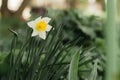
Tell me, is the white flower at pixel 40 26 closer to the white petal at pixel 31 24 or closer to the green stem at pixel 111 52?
the white petal at pixel 31 24

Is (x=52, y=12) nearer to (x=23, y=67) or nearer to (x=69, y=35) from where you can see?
(x=69, y=35)

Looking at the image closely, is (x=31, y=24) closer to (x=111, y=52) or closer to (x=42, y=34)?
(x=42, y=34)

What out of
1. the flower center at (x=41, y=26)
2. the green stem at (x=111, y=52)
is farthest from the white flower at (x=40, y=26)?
the green stem at (x=111, y=52)

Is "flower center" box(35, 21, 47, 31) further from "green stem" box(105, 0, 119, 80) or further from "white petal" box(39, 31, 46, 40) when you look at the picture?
"green stem" box(105, 0, 119, 80)

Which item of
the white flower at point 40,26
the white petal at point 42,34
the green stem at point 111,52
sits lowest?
the white petal at point 42,34

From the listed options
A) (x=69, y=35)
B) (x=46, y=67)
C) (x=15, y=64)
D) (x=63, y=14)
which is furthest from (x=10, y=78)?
(x=63, y=14)

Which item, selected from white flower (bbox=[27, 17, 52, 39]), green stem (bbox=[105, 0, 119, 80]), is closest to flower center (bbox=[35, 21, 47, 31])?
white flower (bbox=[27, 17, 52, 39])

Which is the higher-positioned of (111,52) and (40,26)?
(111,52)

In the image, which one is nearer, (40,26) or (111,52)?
(111,52)

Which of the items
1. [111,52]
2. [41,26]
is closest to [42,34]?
[41,26]
